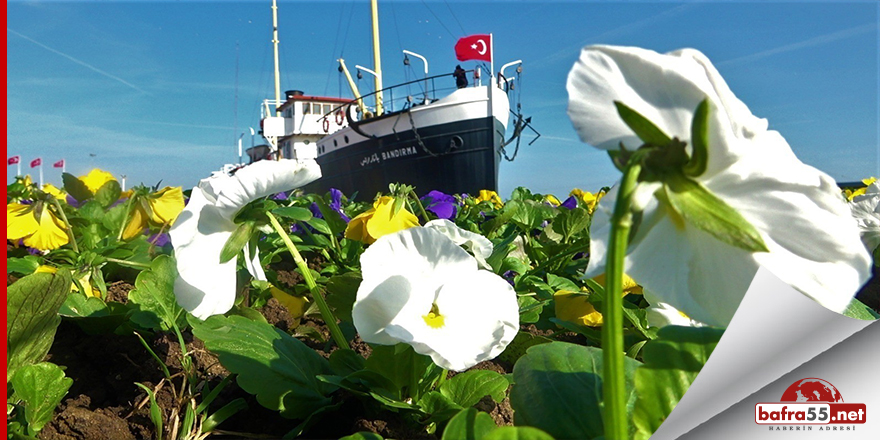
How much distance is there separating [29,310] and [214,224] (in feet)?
0.85

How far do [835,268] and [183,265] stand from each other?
20.5 inches

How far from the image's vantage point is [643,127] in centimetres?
30

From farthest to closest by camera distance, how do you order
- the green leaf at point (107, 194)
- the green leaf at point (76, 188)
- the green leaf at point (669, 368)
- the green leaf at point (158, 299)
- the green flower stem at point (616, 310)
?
the green leaf at point (76, 188), the green leaf at point (107, 194), the green leaf at point (158, 299), the green leaf at point (669, 368), the green flower stem at point (616, 310)

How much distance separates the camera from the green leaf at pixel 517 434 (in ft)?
1.13

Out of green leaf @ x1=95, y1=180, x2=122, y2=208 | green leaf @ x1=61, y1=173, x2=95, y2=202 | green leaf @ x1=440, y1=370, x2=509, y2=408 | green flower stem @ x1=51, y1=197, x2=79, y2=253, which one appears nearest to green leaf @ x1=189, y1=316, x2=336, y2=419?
green leaf @ x1=440, y1=370, x2=509, y2=408

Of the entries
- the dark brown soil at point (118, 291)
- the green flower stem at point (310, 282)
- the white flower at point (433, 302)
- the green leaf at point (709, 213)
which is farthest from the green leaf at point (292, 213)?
the dark brown soil at point (118, 291)

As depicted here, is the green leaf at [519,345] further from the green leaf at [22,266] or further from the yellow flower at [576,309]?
the green leaf at [22,266]

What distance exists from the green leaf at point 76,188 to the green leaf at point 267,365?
5.36ft

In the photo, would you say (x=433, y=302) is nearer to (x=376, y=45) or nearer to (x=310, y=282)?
(x=310, y=282)

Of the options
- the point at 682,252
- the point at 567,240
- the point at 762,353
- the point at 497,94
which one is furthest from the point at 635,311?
the point at 497,94

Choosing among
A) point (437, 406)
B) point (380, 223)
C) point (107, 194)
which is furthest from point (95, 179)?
point (437, 406)

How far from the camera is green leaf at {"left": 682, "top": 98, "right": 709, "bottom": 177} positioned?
0.90ft

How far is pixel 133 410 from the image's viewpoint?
781mm

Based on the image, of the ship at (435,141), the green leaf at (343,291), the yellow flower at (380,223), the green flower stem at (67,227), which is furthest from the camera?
the ship at (435,141)
